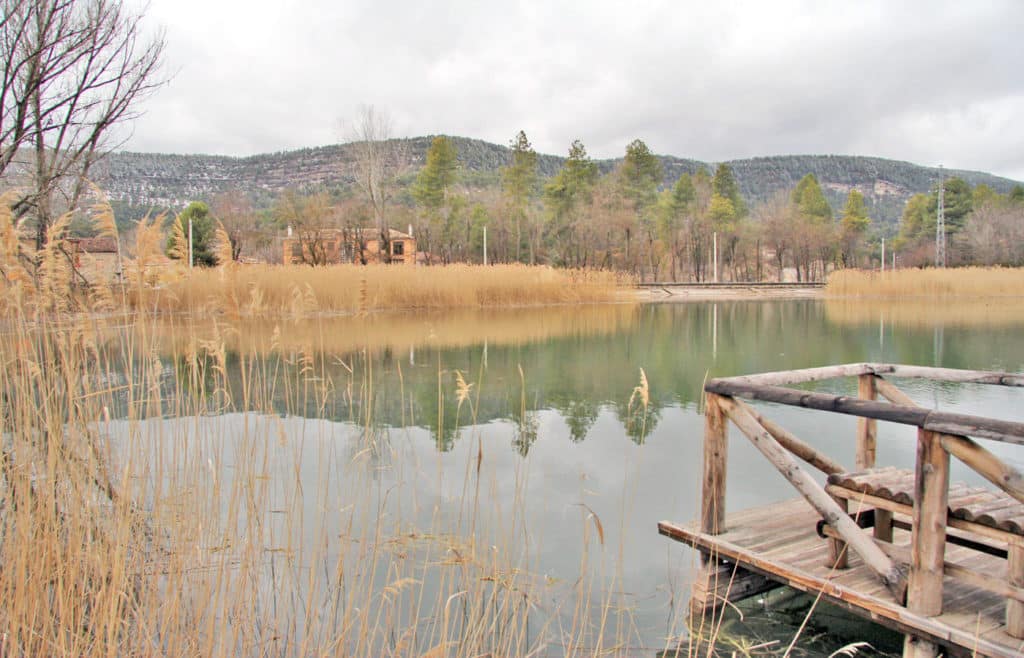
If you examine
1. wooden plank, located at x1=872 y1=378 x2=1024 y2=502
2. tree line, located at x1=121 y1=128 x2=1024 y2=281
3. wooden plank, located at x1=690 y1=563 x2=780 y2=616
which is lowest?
wooden plank, located at x1=690 y1=563 x2=780 y2=616

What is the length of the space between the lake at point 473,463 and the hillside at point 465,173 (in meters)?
77.1

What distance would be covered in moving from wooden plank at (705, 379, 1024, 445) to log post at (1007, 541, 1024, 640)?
359 mm

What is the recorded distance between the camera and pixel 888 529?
117 inches

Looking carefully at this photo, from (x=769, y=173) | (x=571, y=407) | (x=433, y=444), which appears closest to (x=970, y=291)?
(x=571, y=407)

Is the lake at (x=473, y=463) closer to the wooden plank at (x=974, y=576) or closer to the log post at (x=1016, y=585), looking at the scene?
the wooden plank at (x=974, y=576)

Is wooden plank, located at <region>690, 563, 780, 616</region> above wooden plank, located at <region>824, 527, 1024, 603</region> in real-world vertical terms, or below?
below

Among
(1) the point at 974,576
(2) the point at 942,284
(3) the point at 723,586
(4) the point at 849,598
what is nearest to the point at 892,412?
(1) the point at 974,576

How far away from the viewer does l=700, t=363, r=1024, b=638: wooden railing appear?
7.40 ft

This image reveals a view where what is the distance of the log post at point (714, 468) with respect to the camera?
3268 millimetres

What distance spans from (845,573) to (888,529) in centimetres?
29

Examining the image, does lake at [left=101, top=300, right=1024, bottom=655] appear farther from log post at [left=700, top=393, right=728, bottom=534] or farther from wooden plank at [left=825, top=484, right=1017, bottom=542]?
wooden plank at [left=825, top=484, right=1017, bottom=542]

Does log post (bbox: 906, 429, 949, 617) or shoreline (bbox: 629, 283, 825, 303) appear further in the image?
shoreline (bbox: 629, 283, 825, 303)

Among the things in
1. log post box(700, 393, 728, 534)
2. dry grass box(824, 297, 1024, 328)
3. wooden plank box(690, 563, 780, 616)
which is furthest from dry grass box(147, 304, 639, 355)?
wooden plank box(690, 563, 780, 616)

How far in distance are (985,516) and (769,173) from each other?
14114 centimetres
